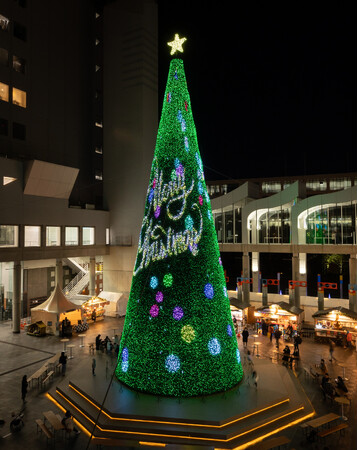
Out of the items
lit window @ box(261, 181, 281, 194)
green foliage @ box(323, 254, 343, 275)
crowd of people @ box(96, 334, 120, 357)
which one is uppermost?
lit window @ box(261, 181, 281, 194)

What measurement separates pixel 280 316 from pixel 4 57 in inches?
1169

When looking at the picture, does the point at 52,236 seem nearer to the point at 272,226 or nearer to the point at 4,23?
the point at 4,23

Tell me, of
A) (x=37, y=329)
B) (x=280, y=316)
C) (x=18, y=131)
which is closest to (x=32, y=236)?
(x=37, y=329)

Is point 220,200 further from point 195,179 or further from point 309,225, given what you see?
point 195,179

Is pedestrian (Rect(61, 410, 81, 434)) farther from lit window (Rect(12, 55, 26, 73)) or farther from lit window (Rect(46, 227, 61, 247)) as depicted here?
lit window (Rect(12, 55, 26, 73))

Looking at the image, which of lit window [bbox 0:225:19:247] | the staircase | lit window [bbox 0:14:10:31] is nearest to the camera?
lit window [bbox 0:225:19:247]

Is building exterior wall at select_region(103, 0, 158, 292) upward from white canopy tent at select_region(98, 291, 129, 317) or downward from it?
upward

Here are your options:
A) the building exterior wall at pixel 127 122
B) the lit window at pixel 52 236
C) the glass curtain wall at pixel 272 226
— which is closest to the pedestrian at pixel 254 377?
the glass curtain wall at pixel 272 226

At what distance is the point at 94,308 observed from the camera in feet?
99.1

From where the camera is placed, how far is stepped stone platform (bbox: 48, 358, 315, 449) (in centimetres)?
1074

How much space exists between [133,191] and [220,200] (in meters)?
8.75

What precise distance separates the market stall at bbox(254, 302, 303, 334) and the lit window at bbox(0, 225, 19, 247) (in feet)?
63.0

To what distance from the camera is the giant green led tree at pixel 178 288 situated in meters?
12.0

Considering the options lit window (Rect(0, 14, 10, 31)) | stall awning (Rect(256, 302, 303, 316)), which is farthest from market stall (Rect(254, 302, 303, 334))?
lit window (Rect(0, 14, 10, 31))
